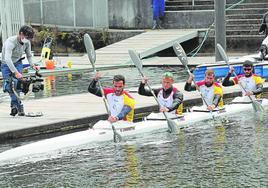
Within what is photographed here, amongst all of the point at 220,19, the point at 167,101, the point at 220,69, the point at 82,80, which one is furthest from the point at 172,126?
the point at 82,80

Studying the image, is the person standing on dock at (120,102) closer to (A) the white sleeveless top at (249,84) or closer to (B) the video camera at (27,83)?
(B) the video camera at (27,83)

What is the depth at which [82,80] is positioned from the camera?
885 inches

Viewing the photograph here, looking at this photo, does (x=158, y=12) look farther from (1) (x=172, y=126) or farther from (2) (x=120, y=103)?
(2) (x=120, y=103)

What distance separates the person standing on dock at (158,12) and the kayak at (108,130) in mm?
16914

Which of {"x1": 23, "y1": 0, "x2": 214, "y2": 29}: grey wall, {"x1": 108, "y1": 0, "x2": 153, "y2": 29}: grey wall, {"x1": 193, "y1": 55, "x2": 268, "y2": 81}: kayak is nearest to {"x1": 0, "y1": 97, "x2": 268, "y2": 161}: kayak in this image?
{"x1": 193, "y1": 55, "x2": 268, "y2": 81}: kayak

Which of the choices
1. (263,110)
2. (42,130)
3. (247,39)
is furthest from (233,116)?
(247,39)

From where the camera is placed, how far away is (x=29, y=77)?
13.8 m

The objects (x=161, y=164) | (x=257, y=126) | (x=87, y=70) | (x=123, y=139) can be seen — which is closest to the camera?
(x=161, y=164)

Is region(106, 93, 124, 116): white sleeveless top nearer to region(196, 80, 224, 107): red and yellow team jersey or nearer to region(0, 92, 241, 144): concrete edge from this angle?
region(0, 92, 241, 144): concrete edge

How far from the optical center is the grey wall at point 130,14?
1288 inches

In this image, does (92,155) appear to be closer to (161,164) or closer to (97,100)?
(161,164)

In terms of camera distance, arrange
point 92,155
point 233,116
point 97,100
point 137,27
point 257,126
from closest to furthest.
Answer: point 92,155 < point 257,126 < point 233,116 < point 97,100 < point 137,27

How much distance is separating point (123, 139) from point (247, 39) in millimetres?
18676

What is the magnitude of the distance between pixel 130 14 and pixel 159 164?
76.4 ft
